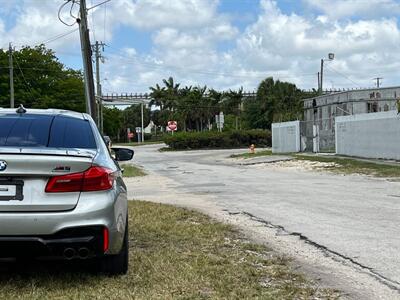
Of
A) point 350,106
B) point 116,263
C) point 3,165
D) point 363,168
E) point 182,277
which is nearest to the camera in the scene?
point 3,165

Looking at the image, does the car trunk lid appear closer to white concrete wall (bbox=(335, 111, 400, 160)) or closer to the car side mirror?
the car side mirror

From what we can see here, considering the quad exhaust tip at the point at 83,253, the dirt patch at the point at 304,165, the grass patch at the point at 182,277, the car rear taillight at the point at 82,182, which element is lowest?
the dirt patch at the point at 304,165

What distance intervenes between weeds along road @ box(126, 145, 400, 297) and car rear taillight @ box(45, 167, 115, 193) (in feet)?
9.03

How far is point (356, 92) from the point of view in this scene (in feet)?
126

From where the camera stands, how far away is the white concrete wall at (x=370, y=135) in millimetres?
26406

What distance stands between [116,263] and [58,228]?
92 cm

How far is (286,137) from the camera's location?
40.7 meters

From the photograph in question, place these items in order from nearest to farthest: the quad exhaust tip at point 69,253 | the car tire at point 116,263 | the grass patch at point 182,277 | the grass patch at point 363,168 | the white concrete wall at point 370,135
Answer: the quad exhaust tip at point 69,253, the grass patch at point 182,277, the car tire at point 116,263, the grass patch at point 363,168, the white concrete wall at point 370,135

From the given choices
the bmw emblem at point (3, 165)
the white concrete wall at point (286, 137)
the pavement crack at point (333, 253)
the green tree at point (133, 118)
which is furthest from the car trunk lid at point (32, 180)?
the green tree at point (133, 118)

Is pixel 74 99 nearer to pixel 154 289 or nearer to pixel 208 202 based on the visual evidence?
pixel 208 202

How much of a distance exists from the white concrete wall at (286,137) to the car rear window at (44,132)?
33.7m

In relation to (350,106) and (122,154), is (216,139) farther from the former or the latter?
(122,154)

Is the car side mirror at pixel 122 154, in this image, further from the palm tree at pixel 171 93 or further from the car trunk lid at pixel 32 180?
the palm tree at pixel 171 93

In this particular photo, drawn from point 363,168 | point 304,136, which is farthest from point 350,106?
point 363,168
